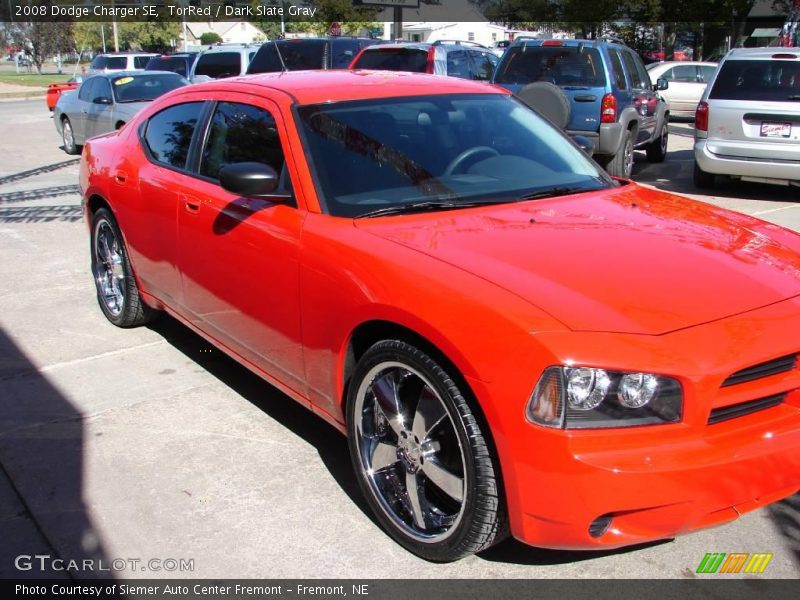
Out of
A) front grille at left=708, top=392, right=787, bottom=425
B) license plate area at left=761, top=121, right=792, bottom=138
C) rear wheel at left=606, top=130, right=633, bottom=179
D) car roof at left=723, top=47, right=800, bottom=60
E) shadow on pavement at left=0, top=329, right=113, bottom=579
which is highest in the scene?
car roof at left=723, top=47, right=800, bottom=60

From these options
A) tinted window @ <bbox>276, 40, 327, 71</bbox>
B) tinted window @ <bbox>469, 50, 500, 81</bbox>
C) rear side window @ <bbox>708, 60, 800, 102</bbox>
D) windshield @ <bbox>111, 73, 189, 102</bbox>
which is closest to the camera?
rear side window @ <bbox>708, 60, 800, 102</bbox>

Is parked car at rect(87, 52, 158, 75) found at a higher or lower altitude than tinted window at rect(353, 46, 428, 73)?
lower

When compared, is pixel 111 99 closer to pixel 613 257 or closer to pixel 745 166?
pixel 745 166

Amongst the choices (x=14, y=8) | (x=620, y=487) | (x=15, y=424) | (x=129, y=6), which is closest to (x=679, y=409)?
(x=620, y=487)

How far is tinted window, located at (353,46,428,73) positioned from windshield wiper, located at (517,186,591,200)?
30.7 feet

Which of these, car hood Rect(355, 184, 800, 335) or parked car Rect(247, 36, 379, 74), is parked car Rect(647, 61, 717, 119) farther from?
car hood Rect(355, 184, 800, 335)

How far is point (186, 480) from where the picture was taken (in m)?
3.67

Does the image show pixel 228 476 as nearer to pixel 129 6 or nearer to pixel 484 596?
pixel 484 596

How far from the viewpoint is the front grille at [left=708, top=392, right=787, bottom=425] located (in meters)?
2.58

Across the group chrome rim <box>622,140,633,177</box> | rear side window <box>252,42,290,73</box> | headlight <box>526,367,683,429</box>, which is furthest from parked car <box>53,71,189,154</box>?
headlight <box>526,367,683,429</box>

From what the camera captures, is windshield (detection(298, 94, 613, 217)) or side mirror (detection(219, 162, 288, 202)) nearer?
side mirror (detection(219, 162, 288, 202))

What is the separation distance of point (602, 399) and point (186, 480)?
6.59ft

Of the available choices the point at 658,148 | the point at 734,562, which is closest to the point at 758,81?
the point at 658,148

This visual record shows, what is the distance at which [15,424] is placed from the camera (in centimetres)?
430
